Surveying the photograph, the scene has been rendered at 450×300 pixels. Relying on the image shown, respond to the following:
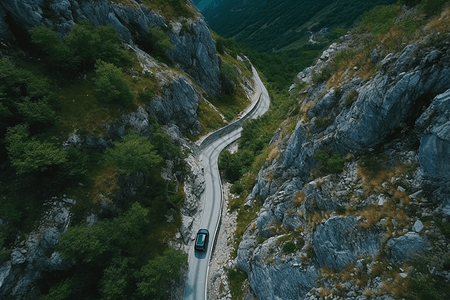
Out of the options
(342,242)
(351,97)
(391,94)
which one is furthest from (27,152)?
(391,94)

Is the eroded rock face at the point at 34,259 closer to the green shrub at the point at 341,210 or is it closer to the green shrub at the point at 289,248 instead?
the green shrub at the point at 289,248

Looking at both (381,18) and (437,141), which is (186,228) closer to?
(437,141)

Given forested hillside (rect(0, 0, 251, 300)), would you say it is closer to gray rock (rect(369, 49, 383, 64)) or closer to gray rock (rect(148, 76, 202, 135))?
gray rock (rect(148, 76, 202, 135))

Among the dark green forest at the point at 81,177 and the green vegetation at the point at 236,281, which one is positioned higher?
the dark green forest at the point at 81,177

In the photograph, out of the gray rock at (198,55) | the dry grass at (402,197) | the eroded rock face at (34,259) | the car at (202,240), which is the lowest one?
the car at (202,240)

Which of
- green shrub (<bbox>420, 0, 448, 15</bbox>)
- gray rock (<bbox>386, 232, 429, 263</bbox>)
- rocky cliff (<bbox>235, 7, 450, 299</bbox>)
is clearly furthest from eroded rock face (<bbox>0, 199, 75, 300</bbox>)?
green shrub (<bbox>420, 0, 448, 15</bbox>)

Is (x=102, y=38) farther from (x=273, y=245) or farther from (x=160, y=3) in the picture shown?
(x=273, y=245)

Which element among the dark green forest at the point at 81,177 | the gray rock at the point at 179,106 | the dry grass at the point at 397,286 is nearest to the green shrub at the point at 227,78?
the gray rock at the point at 179,106
